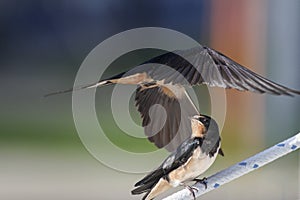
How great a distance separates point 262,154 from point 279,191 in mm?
1613

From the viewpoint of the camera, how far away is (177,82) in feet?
2.53

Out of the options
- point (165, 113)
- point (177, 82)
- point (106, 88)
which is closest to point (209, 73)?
point (177, 82)

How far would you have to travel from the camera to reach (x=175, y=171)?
0.83m

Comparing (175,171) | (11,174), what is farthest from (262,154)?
(11,174)

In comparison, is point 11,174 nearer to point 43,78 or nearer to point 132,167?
point 132,167

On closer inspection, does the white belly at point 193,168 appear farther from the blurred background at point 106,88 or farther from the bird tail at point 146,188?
the blurred background at point 106,88

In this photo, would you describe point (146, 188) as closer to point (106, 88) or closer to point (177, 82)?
point (177, 82)

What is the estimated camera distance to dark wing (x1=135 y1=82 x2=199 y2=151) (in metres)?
0.87

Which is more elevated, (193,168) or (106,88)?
(106,88)

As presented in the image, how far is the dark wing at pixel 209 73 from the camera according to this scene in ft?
2.39

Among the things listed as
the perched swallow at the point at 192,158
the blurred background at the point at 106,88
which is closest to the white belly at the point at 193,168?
the perched swallow at the point at 192,158

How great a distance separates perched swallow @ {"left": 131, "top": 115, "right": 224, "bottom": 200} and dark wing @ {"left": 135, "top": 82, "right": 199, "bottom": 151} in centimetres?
3

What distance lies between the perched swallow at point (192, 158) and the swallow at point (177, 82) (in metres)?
0.03

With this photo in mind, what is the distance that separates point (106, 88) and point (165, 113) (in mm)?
2035
